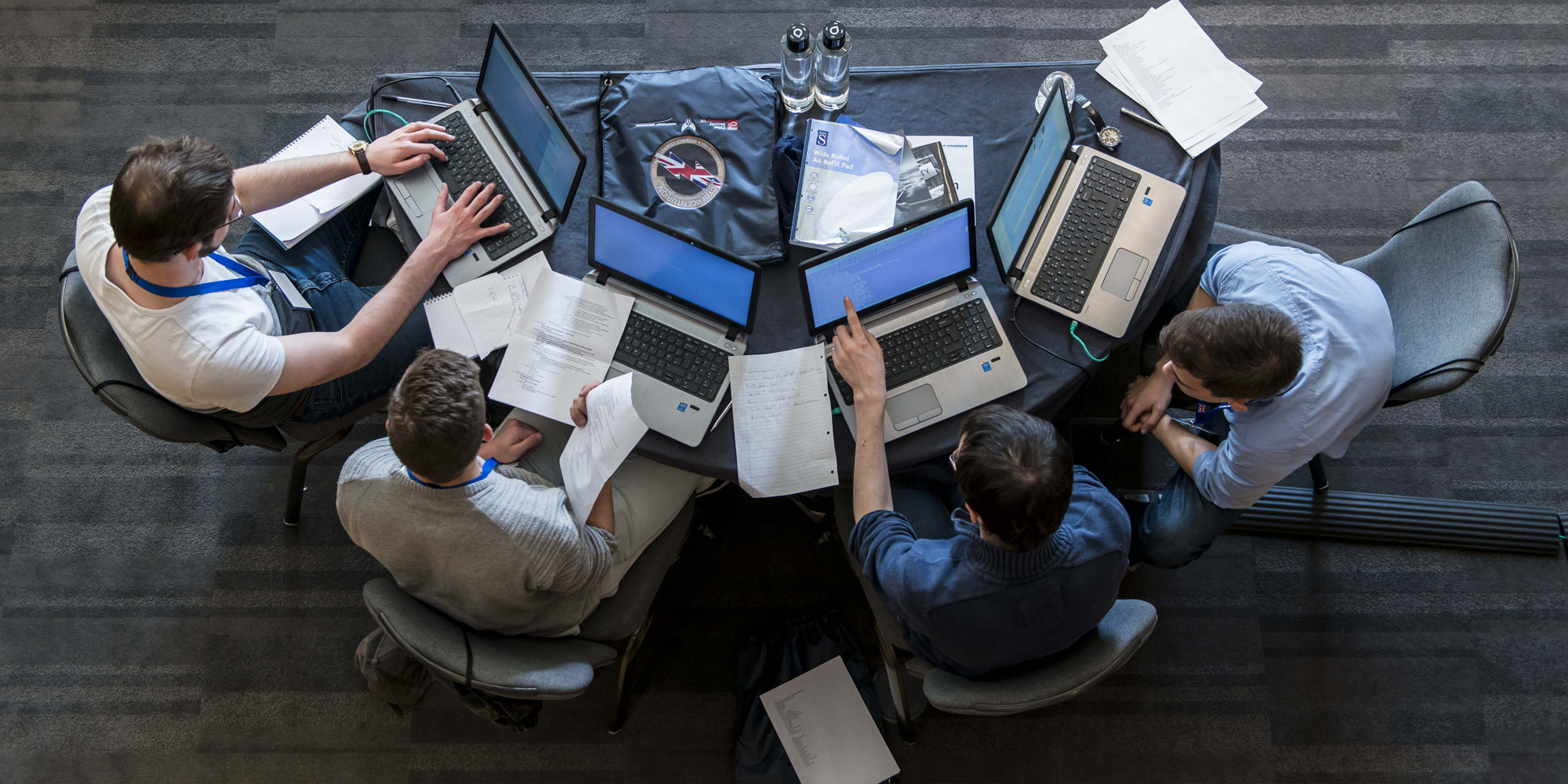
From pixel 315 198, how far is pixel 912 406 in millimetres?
1657

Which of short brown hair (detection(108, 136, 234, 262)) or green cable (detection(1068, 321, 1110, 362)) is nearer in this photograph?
short brown hair (detection(108, 136, 234, 262))

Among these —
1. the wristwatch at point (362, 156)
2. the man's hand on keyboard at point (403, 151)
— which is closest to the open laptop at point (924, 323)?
the man's hand on keyboard at point (403, 151)

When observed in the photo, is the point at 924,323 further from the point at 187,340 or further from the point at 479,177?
the point at 187,340

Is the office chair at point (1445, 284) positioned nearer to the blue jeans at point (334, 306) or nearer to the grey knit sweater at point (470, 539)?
the grey knit sweater at point (470, 539)

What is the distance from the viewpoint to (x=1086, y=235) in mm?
2104

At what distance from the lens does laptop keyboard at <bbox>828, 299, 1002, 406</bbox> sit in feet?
6.59

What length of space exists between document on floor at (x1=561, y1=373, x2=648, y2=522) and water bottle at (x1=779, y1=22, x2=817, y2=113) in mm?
809

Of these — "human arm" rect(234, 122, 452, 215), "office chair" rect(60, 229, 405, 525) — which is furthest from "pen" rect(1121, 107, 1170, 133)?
"office chair" rect(60, 229, 405, 525)

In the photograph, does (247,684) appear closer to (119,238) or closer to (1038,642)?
(119,238)

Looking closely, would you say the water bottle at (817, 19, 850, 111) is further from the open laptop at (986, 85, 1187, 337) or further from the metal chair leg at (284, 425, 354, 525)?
the metal chair leg at (284, 425, 354, 525)

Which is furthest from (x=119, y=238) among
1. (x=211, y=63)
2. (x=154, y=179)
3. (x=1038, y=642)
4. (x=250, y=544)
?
(x=1038, y=642)

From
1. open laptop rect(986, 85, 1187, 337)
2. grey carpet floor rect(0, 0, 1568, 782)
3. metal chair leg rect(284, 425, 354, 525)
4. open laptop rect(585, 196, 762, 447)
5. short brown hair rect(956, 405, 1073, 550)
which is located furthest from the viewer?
grey carpet floor rect(0, 0, 1568, 782)

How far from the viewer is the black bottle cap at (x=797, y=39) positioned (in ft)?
6.72

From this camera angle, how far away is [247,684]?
2680 millimetres
